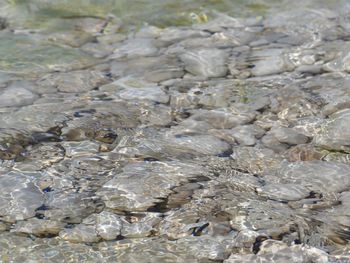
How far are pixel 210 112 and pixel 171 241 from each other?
161 cm

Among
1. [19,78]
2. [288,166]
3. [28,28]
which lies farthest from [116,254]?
[28,28]

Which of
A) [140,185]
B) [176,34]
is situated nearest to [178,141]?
[140,185]

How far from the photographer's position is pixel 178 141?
453 cm

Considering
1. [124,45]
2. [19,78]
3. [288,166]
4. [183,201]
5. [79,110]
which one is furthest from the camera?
[124,45]

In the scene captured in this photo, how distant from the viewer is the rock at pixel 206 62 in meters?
5.65

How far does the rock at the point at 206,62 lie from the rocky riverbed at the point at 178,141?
0.6 inches

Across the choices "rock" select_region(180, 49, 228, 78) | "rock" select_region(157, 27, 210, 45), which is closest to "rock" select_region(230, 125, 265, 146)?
"rock" select_region(180, 49, 228, 78)

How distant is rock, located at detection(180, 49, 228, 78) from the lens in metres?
5.65

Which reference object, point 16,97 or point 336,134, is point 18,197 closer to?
point 16,97

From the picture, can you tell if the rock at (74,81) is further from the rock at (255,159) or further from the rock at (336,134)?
the rock at (336,134)

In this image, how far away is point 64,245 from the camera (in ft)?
11.5

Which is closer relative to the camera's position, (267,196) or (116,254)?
(116,254)

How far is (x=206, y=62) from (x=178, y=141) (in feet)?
4.71

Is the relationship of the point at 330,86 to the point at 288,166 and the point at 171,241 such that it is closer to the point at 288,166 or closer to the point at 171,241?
the point at 288,166
